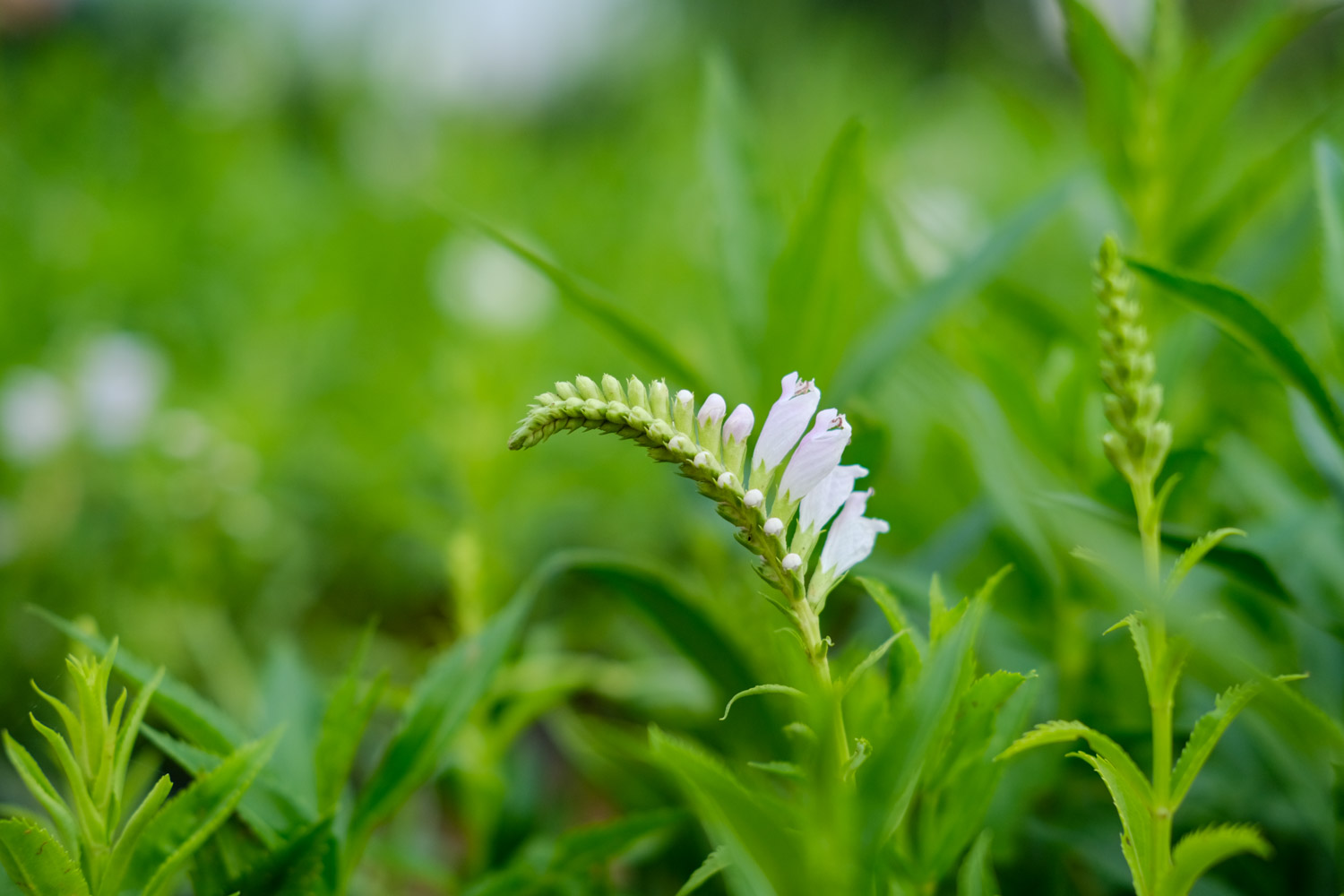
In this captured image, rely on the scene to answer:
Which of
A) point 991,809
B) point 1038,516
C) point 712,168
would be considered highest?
point 712,168

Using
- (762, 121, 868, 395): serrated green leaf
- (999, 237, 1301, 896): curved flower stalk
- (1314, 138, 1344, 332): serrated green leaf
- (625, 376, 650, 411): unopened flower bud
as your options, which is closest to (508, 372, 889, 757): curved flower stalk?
(625, 376, 650, 411): unopened flower bud

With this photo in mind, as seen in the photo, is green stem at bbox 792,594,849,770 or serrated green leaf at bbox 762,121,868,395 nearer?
green stem at bbox 792,594,849,770

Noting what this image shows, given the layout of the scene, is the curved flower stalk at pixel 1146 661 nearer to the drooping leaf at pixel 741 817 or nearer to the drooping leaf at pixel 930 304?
the drooping leaf at pixel 741 817

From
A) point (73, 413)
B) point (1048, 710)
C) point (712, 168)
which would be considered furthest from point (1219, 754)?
point (73, 413)

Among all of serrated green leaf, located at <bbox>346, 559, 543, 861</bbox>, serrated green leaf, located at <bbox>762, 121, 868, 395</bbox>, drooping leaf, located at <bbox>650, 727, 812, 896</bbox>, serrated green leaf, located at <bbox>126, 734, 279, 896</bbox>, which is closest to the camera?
drooping leaf, located at <bbox>650, 727, 812, 896</bbox>

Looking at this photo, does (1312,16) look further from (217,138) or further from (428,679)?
(217,138)

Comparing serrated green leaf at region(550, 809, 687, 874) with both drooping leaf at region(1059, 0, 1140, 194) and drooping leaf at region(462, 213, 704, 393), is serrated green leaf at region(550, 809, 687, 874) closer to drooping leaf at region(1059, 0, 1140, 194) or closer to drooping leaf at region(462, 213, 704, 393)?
drooping leaf at region(462, 213, 704, 393)

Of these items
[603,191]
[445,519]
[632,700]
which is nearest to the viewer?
[632,700]
